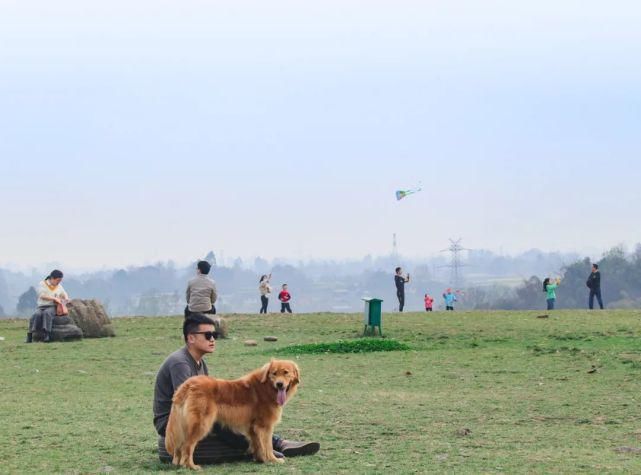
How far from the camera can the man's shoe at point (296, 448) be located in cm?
1073

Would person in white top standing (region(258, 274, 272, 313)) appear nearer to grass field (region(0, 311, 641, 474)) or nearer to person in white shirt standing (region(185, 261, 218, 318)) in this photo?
grass field (region(0, 311, 641, 474))

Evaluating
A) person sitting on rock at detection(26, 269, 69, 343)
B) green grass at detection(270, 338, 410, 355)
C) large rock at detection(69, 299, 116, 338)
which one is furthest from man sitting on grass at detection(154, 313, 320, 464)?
large rock at detection(69, 299, 116, 338)

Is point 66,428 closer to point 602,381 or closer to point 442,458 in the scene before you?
point 442,458

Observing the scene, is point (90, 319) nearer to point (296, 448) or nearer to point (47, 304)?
point (47, 304)

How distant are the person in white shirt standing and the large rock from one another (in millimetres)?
4971

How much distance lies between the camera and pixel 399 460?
10508 mm

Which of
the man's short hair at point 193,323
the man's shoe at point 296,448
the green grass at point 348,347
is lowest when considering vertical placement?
the man's shoe at point 296,448

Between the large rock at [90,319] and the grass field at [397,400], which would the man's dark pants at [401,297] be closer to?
the grass field at [397,400]

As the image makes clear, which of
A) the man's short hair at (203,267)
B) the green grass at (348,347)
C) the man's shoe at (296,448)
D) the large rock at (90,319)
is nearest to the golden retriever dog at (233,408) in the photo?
the man's shoe at (296,448)

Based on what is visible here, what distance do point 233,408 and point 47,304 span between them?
1606cm

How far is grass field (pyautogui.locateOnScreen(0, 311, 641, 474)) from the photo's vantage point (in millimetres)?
10641

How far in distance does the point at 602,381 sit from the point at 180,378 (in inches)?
353

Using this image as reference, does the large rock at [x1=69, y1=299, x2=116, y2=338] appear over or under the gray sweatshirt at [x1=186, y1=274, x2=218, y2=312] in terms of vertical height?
under

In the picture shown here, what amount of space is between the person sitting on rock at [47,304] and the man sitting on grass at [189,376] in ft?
49.7
